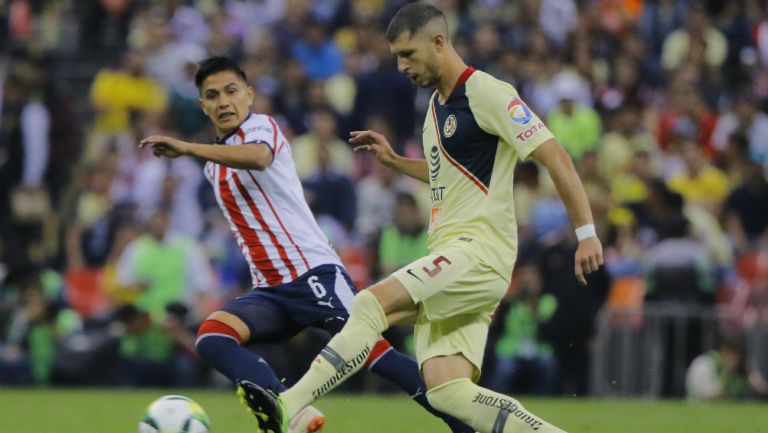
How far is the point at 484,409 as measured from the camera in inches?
308

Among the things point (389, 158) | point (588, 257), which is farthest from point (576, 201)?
point (389, 158)

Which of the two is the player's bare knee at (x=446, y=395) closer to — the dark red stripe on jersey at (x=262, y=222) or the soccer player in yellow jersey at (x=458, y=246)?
the soccer player in yellow jersey at (x=458, y=246)

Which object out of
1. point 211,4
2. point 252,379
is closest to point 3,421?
point 252,379

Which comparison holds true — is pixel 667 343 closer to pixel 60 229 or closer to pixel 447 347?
pixel 60 229

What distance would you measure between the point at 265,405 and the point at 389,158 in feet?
6.06

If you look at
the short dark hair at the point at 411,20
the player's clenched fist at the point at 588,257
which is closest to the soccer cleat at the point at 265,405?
the player's clenched fist at the point at 588,257

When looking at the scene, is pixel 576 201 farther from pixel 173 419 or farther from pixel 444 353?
pixel 173 419

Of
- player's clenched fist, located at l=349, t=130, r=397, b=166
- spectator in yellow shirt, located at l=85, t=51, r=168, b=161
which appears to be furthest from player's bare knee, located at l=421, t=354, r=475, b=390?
spectator in yellow shirt, located at l=85, t=51, r=168, b=161

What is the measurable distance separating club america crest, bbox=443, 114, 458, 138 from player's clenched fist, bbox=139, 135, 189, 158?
1.39 m

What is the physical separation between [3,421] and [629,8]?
42.1ft

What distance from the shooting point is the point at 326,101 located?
63.4 ft

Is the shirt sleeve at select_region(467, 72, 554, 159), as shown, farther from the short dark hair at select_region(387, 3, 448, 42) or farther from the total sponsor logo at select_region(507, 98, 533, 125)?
the short dark hair at select_region(387, 3, 448, 42)

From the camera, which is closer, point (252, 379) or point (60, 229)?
point (252, 379)

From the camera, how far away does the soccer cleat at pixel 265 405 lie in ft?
25.8
